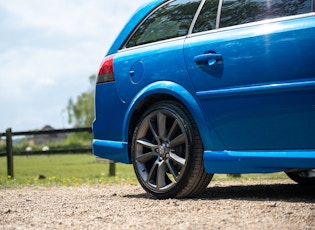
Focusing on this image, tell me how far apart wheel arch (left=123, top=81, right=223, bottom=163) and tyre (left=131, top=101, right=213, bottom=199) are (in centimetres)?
9

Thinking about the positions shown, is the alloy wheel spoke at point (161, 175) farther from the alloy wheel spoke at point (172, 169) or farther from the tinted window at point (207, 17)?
the tinted window at point (207, 17)

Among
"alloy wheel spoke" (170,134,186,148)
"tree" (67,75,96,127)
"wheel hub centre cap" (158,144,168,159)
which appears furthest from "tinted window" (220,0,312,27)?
"tree" (67,75,96,127)

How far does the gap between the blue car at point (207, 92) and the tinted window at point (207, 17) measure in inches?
0.4

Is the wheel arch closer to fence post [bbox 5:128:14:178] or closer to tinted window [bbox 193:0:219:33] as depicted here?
tinted window [bbox 193:0:219:33]

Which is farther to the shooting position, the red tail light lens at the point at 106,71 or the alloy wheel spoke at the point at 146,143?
Answer: the red tail light lens at the point at 106,71

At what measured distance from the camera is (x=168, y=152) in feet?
15.9

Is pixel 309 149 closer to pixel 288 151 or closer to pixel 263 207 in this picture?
pixel 288 151

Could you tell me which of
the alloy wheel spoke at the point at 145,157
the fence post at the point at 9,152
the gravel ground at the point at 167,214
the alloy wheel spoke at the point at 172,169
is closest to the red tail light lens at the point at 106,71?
the alloy wheel spoke at the point at 145,157

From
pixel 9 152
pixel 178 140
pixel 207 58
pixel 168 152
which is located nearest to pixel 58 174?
pixel 9 152

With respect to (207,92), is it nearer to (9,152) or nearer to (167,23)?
(167,23)

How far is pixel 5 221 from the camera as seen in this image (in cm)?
417

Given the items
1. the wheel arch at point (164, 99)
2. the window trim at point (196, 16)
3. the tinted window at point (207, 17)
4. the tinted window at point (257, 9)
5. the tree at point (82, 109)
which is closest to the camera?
the tinted window at point (257, 9)

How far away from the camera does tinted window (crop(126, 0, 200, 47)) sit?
496 centimetres

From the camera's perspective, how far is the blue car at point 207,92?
163 inches
